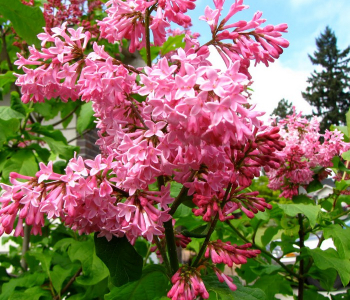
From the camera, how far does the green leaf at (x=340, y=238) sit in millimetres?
1796

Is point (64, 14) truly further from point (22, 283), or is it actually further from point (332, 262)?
point (332, 262)

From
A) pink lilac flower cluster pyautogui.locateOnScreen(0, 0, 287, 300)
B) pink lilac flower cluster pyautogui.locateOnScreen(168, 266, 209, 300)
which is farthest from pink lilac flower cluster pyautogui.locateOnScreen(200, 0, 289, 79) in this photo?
pink lilac flower cluster pyautogui.locateOnScreen(168, 266, 209, 300)

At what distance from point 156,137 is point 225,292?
585mm

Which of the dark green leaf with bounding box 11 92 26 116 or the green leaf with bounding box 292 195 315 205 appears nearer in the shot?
the dark green leaf with bounding box 11 92 26 116

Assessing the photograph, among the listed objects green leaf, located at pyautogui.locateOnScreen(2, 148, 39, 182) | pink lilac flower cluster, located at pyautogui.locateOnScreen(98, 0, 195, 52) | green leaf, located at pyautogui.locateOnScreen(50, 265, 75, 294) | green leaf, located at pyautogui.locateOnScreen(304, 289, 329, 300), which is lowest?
green leaf, located at pyautogui.locateOnScreen(304, 289, 329, 300)

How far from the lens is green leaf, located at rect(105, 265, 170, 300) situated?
51.6 inches

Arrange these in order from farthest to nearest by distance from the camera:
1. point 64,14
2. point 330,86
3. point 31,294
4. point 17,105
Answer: point 330,86 < point 64,14 < point 17,105 < point 31,294

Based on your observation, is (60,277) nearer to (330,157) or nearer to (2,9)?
(2,9)

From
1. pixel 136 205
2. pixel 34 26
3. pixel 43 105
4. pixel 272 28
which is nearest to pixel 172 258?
pixel 136 205

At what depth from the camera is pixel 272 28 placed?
3.81 ft

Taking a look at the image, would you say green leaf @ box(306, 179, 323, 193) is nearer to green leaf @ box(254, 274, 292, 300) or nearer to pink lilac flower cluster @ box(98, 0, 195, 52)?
green leaf @ box(254, 274, 292, 300)

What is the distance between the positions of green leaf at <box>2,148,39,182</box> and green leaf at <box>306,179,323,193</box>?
6.16 feet

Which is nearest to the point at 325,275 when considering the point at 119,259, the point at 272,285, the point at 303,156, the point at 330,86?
the point at 272,285

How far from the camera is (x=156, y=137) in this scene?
1.06 meters
